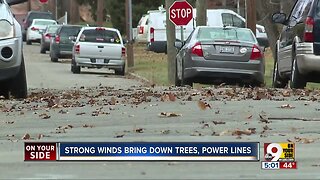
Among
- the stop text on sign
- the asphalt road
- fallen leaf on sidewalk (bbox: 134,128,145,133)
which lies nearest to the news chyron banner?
the asphalt road

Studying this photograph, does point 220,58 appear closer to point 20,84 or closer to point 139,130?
point 20,84

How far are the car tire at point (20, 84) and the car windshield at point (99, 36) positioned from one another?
1692 cm

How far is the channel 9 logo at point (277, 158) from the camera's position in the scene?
8117mm

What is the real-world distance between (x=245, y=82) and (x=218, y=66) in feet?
3.30

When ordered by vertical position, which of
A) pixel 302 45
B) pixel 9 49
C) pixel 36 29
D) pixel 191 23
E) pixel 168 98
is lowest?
pixel 36 29

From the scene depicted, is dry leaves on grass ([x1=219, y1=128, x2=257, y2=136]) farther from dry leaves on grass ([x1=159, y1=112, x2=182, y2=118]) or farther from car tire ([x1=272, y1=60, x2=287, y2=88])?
car tire ([x1=272, y1=60, x2=287, y2=88])

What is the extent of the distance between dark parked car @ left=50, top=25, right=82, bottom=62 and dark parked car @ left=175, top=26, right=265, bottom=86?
66.9 ft

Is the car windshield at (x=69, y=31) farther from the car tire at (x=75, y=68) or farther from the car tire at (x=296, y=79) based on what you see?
the car tire at (x=296, y=79)

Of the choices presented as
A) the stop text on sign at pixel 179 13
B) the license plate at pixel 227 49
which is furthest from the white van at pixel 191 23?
the license plate at pixel 227 49

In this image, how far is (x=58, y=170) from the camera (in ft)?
27.1

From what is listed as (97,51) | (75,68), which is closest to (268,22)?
(97,51)

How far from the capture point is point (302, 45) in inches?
637

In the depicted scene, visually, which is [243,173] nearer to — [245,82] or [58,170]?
[58,170]

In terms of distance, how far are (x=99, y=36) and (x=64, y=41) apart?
842cm
